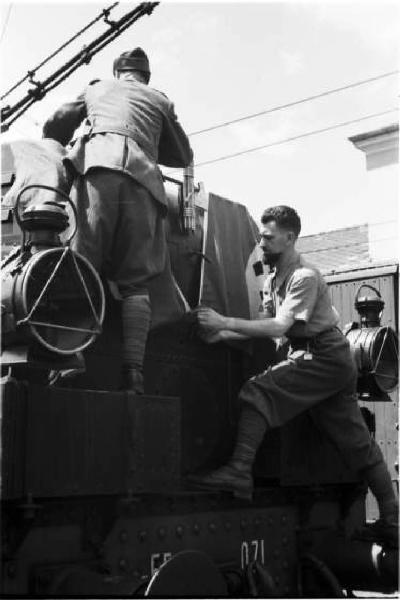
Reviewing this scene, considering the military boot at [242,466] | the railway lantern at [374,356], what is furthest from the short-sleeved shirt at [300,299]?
the railway lantern at [374,356]

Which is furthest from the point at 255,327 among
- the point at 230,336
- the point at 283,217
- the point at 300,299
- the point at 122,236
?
the point at 122,236

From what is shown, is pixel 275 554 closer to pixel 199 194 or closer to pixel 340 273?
pixel 199 194

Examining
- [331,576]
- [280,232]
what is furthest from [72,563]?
[280,232]

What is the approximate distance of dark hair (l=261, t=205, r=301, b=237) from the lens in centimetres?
543

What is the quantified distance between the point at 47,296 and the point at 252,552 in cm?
208

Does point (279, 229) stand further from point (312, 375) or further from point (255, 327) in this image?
point (312, 375)

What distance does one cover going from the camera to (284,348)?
5.60 meters

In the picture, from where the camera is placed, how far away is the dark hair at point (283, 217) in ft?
17.8

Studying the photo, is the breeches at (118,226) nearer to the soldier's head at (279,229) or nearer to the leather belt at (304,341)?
the soldier's head at (279,229)

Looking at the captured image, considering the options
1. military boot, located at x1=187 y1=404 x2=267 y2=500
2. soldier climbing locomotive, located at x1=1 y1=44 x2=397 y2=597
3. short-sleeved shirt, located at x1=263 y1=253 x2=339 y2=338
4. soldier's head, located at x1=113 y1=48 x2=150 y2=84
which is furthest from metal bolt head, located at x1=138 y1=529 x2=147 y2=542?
soldier's head, located at x1=113 y1=48 x2=150 y2=84

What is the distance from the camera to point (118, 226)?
15.2 feet

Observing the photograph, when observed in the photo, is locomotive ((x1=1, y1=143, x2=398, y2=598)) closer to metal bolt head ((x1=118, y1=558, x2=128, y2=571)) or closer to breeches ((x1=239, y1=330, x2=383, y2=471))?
metal bolt head ((x1=118, y1=558, x2=128, y2=571))

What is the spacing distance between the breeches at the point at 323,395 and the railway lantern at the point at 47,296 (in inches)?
54.2

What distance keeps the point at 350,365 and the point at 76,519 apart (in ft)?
7.09
